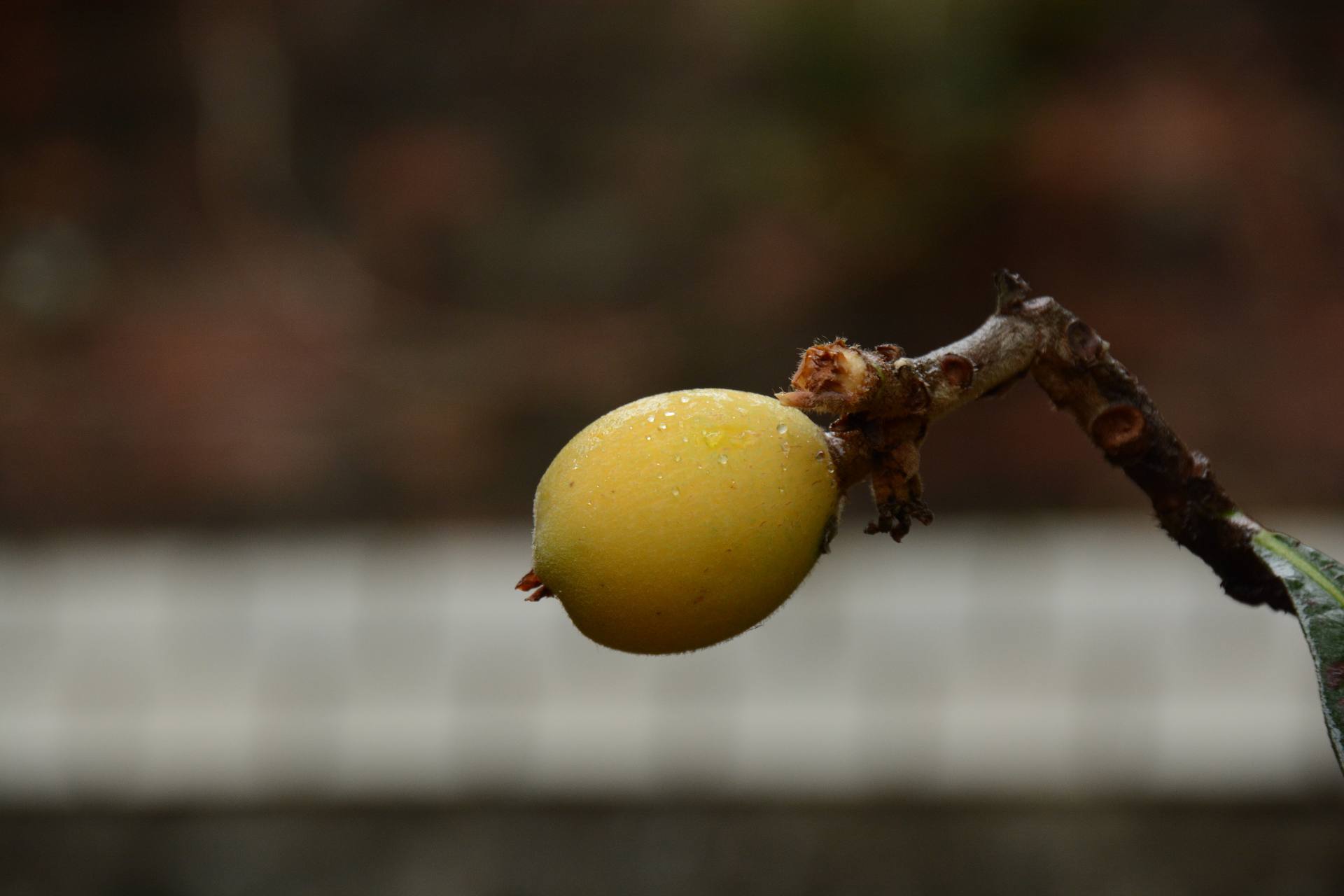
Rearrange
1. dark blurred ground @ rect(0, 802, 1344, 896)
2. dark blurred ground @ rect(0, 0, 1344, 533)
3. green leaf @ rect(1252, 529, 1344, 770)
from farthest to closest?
dark blurred ground @ rect(0, 0, 1344, 533) < dark blurred ground @ rect(0, 802, 1344, 896) < green leaf @ rect(1252, 529, 1344, 770)

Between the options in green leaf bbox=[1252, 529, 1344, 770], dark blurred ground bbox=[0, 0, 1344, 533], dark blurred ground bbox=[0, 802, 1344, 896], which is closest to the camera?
green leaf bbox=[1252, 529, 1344, 770]

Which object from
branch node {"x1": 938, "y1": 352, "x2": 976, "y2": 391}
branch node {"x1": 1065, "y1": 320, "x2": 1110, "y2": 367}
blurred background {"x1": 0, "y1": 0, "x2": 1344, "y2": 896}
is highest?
blurred background {"x1": 0, "y1": 0, "x2": 1344, "y2": 896}

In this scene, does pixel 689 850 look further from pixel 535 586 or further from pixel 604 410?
pixel 535 586

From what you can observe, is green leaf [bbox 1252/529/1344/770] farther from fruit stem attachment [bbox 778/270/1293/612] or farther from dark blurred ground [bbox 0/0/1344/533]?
dark blurred ground [bbox 0/0/1344/533]

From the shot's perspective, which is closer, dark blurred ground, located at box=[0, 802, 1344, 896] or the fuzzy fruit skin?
the fuzzy fruit skin

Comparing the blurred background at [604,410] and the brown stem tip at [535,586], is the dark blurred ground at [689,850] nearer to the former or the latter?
the blurred background at [604,410]

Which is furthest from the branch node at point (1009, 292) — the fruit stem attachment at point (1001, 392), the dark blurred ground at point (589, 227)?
the dark blurred ground at point (589, 227)

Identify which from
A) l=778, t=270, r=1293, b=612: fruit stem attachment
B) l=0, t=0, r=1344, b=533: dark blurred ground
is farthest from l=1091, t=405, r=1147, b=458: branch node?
l=0, t=0, r=1344, b=533: dark blurred ground
